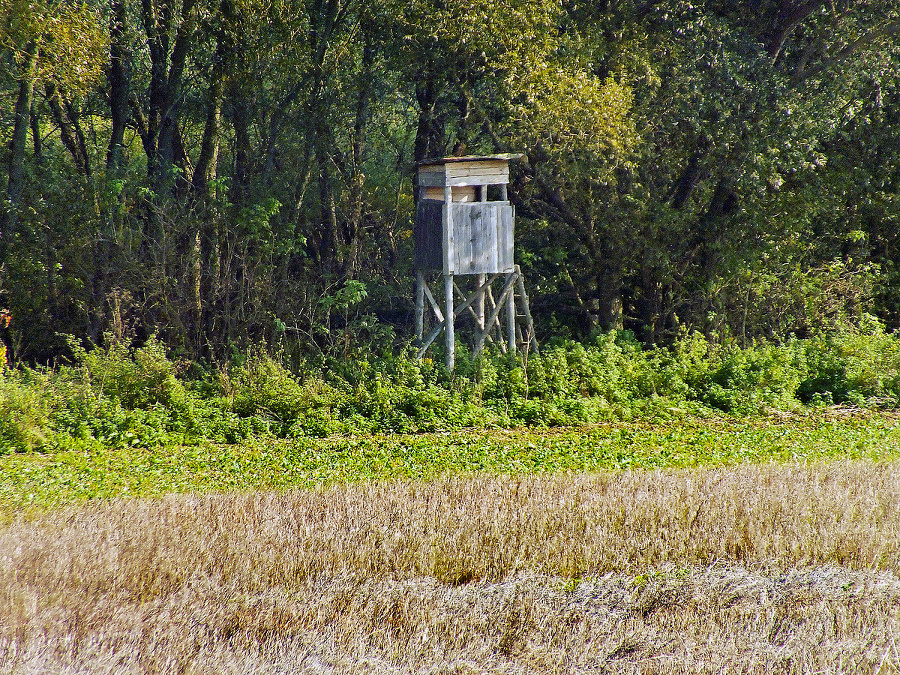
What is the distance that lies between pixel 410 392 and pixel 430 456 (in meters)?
1.76

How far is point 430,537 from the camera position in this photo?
6.36 metres

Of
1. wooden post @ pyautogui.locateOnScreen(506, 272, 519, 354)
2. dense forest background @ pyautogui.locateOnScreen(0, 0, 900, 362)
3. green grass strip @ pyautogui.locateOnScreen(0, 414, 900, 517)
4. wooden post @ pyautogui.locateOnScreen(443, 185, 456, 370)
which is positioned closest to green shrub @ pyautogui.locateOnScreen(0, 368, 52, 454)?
green grass strip @ pyautogui.locateOnScreen(0, 414, 900, 517)

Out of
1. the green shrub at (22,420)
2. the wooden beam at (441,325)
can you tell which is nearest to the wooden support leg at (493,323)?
the wooden beam at (441,325)

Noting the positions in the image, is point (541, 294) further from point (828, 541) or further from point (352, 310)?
point (828, 541)

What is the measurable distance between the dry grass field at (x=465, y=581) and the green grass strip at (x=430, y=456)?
1091 mm

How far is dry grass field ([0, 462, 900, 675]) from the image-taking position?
4.88m

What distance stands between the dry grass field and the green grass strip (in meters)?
1.09

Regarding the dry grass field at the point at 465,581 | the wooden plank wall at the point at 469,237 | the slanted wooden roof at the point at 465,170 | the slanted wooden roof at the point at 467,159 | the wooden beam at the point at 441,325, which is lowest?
the dry grass field at the point at 465,581

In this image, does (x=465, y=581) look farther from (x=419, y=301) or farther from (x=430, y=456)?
(x=419, y=301)

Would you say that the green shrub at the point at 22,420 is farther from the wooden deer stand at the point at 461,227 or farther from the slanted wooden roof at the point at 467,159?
the slanted wooden roof at the point at 467,159

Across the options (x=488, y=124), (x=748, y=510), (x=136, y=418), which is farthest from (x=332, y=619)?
(x=488, y=124)

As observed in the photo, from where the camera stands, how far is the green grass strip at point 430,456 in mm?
8312

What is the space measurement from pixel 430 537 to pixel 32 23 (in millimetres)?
10400

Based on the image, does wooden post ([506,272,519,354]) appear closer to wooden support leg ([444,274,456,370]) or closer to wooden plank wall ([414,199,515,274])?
wooden plank wall ([414,199,515,274])
